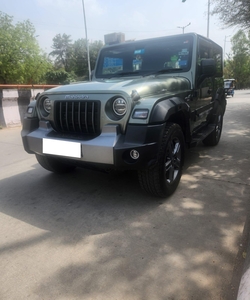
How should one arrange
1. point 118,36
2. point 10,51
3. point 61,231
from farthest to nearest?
1. point 10,51
2. point 118,36
3. point 61,231

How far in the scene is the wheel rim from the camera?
280 cm

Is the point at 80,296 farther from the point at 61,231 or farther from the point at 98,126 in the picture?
the point at 98,126

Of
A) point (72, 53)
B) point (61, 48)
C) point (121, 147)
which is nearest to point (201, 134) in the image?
point (121, 147)

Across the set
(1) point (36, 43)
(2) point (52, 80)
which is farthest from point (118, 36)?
(2) point (52, 80)

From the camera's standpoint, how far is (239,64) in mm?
45250

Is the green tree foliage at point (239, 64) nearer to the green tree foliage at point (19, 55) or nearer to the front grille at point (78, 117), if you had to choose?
the green tree foliage at point (19, 55)

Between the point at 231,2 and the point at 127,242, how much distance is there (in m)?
9.14

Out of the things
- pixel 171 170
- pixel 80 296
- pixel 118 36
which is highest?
pixel 118 36

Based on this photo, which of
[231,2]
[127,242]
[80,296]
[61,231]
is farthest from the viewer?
[231,2]

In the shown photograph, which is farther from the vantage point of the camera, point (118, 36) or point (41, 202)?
point (118, 36)

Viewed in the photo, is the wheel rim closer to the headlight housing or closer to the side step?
the side step

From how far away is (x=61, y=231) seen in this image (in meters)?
2.32

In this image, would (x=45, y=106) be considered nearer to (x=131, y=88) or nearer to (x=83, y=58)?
(x=131, y=88)

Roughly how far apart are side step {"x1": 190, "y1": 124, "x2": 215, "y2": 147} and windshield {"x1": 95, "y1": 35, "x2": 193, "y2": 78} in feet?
3.31
